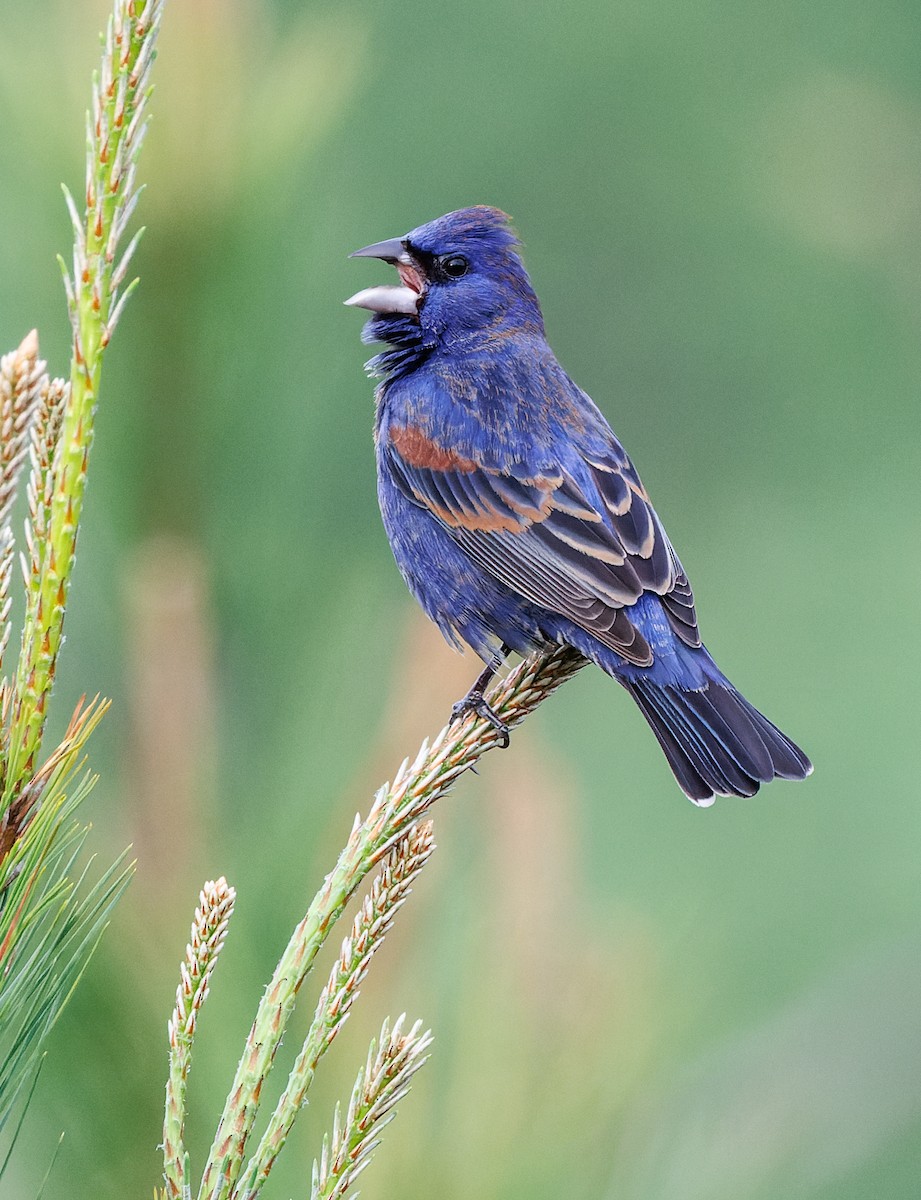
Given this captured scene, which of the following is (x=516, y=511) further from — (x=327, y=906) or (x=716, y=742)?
(x=327, y=906)

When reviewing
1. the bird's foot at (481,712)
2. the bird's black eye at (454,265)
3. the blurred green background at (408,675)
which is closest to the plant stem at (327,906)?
the bird's foot at (481,712)

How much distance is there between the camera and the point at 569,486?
9.40 feet

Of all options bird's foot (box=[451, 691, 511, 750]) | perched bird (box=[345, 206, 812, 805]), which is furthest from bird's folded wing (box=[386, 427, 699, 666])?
bird's foot (box=[451, 691, 511, 750])

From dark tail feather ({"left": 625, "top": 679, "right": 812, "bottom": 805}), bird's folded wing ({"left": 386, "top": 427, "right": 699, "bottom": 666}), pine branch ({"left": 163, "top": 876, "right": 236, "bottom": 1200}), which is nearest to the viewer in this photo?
pine branch ({"left": 163, "top": 876, "right": 236, "bottom": 1200})

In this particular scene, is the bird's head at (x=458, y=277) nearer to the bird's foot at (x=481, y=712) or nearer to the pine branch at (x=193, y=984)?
the bird's foot at (x=481, y=712)

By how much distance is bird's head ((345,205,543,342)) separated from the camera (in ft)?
10.5

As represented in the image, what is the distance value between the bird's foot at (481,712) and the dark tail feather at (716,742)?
0.41 m

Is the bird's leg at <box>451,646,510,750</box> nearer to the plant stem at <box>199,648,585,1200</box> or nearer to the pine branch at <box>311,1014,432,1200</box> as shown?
the plant stem at <box>199,648,585,1200</box>

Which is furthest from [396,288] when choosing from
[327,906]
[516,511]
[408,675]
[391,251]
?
[327,906]

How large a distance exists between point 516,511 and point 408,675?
941 millimetres

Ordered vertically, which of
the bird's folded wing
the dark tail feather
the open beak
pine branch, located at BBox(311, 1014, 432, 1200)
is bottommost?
pine branch, located at BBox(311, 1014, 432, 1200)

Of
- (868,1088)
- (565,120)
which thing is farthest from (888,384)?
(868,1088)

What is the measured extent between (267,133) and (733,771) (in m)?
1.37

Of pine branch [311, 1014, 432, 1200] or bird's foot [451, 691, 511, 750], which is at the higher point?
bird's foot [451, 691, 511, 750]
